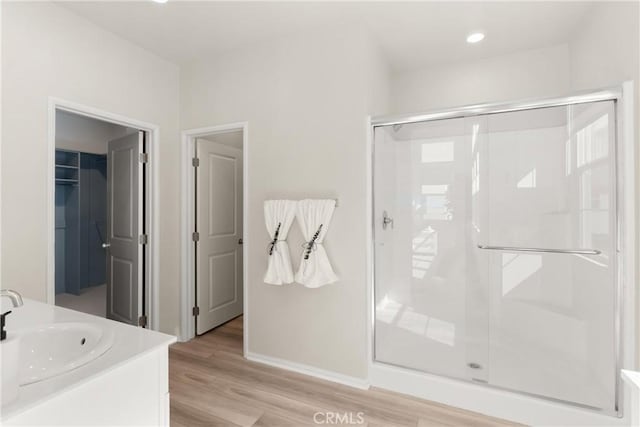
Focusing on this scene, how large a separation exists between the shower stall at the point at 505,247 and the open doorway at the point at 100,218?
2140 millimetres

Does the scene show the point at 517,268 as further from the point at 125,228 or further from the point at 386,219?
the point at 125,228

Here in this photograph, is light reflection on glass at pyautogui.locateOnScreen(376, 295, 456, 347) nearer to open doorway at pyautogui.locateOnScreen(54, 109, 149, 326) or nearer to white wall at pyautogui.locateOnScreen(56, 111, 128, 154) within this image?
open doorway at pyautogui.locateOnScreen(54, 109, 149, 326)

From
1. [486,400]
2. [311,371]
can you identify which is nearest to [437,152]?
[486,400]

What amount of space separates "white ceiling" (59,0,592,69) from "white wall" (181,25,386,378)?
0.15 meters

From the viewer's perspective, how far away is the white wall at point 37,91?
5.94ft

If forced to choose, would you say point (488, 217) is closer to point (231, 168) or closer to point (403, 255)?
point (403, 255)

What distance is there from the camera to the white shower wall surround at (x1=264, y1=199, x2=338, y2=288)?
2.19m

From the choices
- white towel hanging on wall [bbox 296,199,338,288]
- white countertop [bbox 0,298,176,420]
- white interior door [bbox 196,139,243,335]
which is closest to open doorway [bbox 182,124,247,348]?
white interior door [bbox 196,139,243,335]

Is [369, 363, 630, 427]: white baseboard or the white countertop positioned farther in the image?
[369, 363, 630, 427]: white baseboard

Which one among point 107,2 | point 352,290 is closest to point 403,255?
point 352,290

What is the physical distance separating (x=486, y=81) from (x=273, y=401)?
10.5 feet

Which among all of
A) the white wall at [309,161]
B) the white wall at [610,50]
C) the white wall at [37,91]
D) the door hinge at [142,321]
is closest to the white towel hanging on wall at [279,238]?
the white wall at [309,161]

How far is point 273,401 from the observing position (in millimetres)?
2014

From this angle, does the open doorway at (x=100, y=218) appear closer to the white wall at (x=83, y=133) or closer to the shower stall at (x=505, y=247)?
the white wall at (x=83, y=133)
